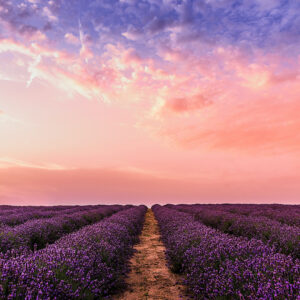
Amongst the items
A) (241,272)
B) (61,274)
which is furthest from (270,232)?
(61,274)

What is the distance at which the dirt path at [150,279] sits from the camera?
4.63 metres

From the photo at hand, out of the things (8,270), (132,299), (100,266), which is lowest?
(132,299)

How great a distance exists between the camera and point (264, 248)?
4.55m

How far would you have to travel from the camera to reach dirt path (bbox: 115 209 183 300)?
4633 mm

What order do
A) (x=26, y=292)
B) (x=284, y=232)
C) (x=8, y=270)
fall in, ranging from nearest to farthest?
(x=26, y=292) < (x=8, y=270) < (x=284, y=232)

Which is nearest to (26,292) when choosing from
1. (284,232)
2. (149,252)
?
(149,252)

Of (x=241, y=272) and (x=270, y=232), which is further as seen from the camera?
(x=270, y=232)

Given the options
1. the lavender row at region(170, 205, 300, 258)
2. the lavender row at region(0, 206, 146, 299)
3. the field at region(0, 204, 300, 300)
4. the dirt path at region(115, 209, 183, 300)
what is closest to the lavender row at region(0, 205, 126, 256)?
the field at region(0, 204, 300, 300)

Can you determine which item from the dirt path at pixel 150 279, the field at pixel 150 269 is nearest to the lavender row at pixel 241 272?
the field at pixel 150 269

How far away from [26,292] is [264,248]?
3790mm

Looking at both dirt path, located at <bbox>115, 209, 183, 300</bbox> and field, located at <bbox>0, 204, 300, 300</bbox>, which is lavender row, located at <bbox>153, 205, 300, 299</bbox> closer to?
field, located at <bbox>0, 204, 300, 300</bbox>

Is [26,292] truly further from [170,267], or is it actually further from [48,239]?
[48,239]

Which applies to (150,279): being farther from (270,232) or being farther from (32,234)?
(32,234)

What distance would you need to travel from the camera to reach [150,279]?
5.52 metres
